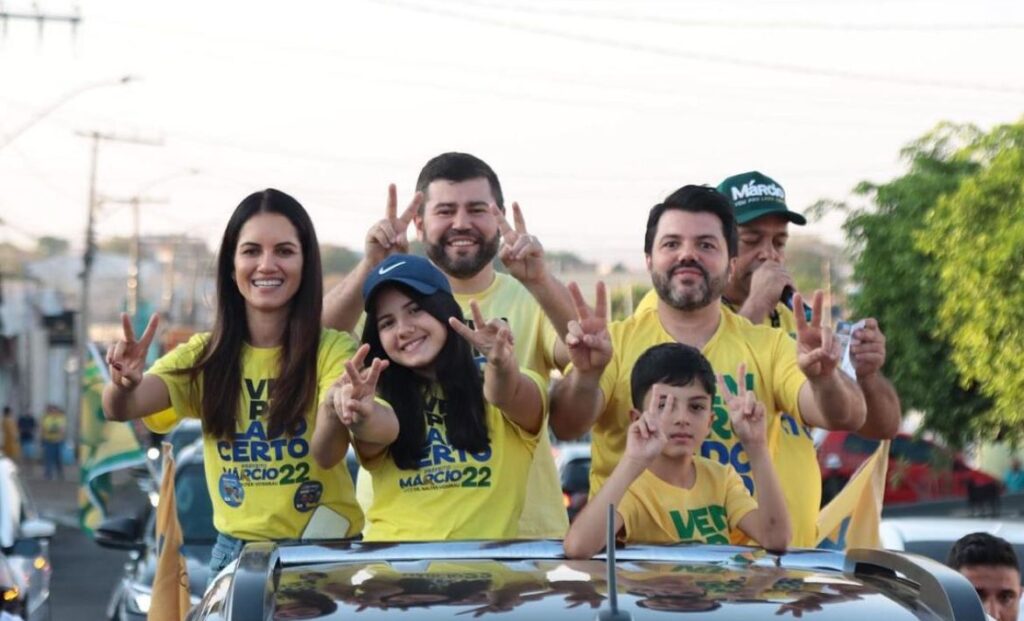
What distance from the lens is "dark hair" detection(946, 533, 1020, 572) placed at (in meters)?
6.75

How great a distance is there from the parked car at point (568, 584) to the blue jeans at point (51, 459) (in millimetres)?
46921

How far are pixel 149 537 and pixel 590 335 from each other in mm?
7151

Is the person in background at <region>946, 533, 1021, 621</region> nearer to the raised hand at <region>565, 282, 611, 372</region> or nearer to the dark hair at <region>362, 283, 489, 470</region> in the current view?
the raised hand at <region>565, 282, 611, 372</region>

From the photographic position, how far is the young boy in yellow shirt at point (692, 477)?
513 centimetres

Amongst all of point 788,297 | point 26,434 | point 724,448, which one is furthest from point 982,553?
point 26,434

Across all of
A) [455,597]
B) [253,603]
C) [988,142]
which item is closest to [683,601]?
[455,597]

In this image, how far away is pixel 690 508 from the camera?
5230 millimetres

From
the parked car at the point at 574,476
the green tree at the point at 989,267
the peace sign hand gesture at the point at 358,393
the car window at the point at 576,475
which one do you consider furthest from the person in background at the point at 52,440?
the peace sign hand gesture at the point at 358,393

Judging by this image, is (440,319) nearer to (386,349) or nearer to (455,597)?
(386,349)

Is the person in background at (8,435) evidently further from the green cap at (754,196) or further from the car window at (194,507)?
the green cap at (754,196)

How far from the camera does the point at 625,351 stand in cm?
579

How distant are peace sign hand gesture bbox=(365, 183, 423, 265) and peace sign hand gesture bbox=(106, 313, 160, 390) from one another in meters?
0.87

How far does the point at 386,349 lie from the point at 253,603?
2.01 m

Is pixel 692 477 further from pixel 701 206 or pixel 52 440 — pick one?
pixel 52 440
